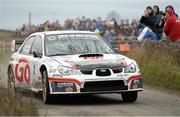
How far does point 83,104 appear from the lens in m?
14.0

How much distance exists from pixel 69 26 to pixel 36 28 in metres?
6.54

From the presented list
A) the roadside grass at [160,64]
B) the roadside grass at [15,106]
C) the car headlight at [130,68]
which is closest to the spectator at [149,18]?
the roadside grass at [160,64]

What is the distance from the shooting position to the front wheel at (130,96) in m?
14.1

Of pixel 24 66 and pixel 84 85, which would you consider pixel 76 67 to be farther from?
pixel 24 66

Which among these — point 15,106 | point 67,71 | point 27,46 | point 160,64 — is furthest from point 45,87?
point 160,64

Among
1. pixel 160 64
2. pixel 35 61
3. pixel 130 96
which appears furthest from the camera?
pixel 160 64

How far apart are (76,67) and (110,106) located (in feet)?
3.31

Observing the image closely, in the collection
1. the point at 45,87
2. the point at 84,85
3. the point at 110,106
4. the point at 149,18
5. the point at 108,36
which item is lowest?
the point at 108,36

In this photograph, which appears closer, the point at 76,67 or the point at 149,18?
the point at 76,67

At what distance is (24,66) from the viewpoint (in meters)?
15.3

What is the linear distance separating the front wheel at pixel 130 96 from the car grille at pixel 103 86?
0.55 meters

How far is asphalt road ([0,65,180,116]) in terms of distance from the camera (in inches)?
488

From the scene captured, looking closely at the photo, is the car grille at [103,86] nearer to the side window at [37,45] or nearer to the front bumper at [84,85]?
the front bumper at [84,85]

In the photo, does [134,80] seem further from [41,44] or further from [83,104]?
[41,44]
